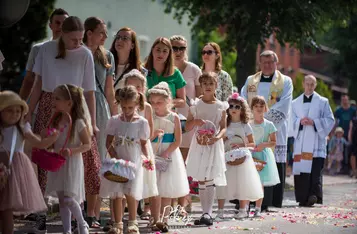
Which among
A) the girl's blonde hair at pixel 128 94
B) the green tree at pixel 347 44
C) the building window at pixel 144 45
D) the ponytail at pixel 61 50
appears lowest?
the girl's blonde hair at pixel 128 94

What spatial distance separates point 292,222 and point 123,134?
3.17 m

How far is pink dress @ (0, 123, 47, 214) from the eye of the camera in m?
8.82

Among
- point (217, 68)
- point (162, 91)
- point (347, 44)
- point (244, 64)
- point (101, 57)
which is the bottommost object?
point (162, 91)

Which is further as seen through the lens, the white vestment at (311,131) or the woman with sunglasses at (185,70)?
the white vestment at (311,131)

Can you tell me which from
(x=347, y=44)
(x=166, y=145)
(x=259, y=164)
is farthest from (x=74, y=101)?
(x=347, y=44)

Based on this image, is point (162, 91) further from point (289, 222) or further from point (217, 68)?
point (217, 68)

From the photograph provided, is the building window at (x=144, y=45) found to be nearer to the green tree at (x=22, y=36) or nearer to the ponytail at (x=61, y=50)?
the green tree at (x=22, y=36)

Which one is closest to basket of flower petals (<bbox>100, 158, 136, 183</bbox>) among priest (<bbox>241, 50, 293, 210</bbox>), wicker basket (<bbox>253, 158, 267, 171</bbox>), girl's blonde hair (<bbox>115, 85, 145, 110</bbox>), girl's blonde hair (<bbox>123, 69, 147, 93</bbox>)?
girl's blonde hair (<bbox>115, 85, 145, 110</bbox>)

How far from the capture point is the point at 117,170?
1002 centimetres

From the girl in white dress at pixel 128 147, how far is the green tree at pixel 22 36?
18.1m

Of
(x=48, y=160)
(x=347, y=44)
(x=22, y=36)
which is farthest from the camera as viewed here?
(x=347, y=44)

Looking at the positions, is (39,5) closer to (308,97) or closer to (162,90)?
(308,97)

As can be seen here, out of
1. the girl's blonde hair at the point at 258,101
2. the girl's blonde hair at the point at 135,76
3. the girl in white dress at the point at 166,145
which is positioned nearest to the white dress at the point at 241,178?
the girl's blonde hair at the point at 258,101

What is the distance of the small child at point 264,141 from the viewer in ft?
45.9
